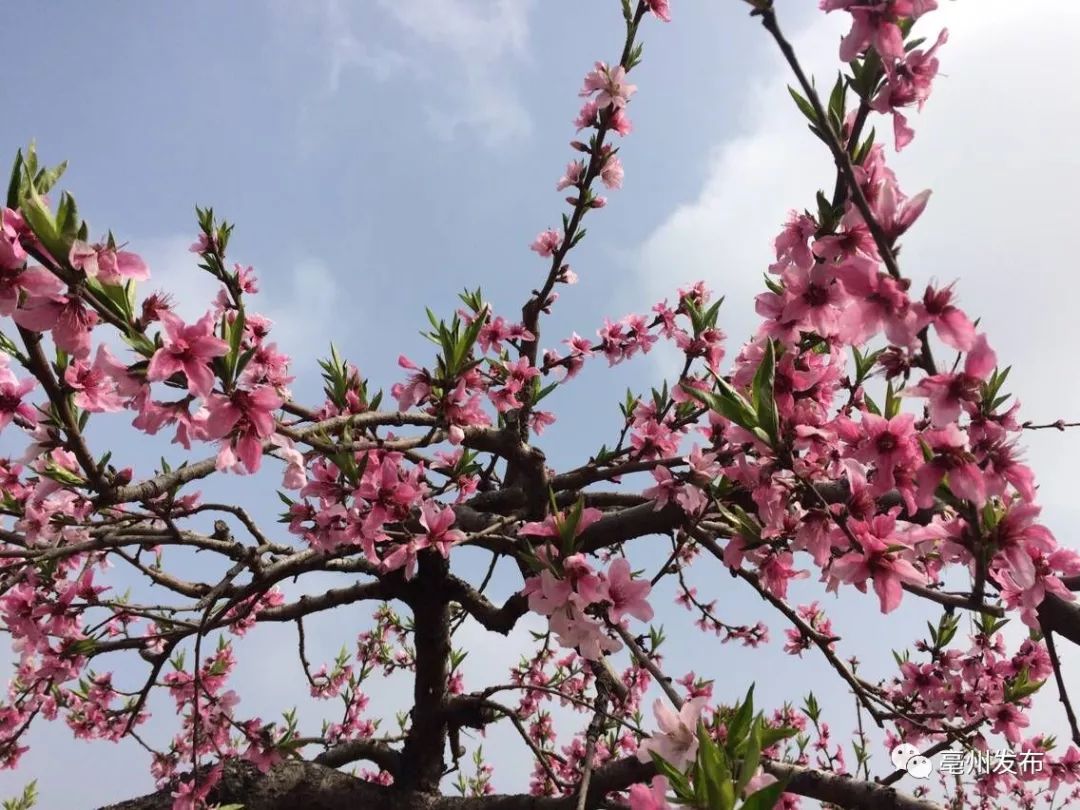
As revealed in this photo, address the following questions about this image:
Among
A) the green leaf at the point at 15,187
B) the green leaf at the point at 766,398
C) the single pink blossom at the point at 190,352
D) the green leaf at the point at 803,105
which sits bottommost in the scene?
the green leaf at the point at 766,398

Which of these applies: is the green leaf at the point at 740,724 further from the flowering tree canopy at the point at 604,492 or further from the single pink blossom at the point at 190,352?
the single pink blossom at the point at 190,352

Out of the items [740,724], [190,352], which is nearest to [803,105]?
[740,724]

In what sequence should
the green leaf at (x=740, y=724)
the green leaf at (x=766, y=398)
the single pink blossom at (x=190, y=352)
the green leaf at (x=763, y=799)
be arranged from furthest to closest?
the green leaf at (x=766, y=398), the single pink blossom at (x=190, y=352), the green leaf at (x=740, y=724), the green leaf at (x=763, y=799)

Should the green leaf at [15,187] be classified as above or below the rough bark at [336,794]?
above

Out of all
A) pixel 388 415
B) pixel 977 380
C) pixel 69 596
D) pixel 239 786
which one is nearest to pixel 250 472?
pixel 388 415

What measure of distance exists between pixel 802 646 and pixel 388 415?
11.6 ft

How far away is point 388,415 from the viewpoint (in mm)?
2477

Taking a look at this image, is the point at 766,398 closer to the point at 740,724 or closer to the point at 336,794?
the point at 740,724

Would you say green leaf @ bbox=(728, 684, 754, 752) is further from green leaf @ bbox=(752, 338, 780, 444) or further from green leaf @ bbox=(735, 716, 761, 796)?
green leaf @ bbox=(752, 338, 780, 444)

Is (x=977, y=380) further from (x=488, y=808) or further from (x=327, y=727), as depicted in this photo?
(x=327, y=727)

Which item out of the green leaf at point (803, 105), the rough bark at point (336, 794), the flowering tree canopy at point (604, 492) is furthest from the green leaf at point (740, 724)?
the rough bark at point (336, 794)

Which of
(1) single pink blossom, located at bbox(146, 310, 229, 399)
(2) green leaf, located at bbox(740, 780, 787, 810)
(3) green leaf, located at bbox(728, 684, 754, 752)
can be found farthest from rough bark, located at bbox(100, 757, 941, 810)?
(1) single pink blossom, located at bbox(146, 310, 229, 399)

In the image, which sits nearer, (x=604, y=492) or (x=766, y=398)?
(x=766, y=398)

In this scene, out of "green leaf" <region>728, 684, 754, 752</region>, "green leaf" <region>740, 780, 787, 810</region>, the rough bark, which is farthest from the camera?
the rough bark
